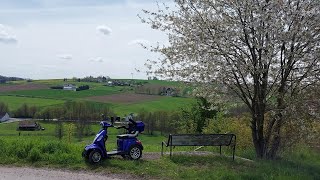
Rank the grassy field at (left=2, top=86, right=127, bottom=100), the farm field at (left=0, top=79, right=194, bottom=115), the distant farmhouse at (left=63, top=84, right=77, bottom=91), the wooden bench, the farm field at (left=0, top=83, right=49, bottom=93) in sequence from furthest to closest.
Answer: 1. the farm field at (left=0, top=83, right=49, bottom=93)
2. the distant farmhouse at (left=63, top=84, right=77, bottom=91)
3. the grassy field at (left=2, top=86, right=127, bottom=100)
4. the farm field at (left=0, top=79, right=194, bottom=115)
5. the wooden bench

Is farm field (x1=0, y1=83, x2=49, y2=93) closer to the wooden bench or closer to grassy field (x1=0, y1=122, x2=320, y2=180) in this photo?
grassy field (x1=0, y1=122, x2=320, y2=180)

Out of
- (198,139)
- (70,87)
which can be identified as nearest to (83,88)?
(70,87)

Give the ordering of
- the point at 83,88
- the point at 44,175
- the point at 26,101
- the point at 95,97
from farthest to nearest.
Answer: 1. the point at 83,88
2. the point at 95,97
3. the point at 26,101
4. the point at 44,175

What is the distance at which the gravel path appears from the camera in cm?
1039

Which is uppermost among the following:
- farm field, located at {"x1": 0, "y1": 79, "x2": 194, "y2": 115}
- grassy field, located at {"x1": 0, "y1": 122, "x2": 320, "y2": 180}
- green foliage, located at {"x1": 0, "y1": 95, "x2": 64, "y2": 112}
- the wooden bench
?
the wooden bench

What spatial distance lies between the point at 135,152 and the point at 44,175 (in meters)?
2.86

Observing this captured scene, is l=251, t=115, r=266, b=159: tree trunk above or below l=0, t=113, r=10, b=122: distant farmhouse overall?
above

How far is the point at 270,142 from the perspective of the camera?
15867 mm

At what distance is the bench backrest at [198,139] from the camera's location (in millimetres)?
13297

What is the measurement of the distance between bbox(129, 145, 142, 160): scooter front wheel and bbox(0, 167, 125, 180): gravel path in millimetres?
1599

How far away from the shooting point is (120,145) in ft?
41.0

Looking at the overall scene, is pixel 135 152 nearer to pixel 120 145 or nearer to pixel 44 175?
pixel 120 145

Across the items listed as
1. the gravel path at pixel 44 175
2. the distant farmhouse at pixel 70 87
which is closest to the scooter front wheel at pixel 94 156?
the gravel path at pixel 44 175

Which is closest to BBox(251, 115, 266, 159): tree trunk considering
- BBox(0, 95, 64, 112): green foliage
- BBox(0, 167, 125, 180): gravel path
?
BBox(0, 167, 125, 180): gravel path
